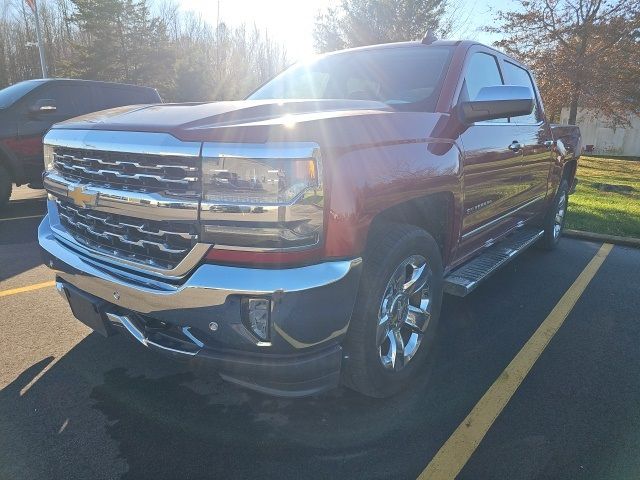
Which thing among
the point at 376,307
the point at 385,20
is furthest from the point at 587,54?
the point at 376,307

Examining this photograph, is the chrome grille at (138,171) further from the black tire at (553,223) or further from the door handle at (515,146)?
the black tire at (553,223)

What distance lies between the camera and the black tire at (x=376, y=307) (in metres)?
2.30

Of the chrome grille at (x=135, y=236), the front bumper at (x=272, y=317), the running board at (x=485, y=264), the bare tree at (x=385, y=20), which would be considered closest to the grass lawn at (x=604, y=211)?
the running board at (x=485, y=264)

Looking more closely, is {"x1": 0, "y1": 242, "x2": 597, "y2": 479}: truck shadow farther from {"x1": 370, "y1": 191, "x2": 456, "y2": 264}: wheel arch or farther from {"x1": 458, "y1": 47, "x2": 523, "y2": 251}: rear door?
{"x1": 458, "y1": 47, "x2": 523, "y2": 251}: rear door

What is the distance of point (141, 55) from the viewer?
29.9 m

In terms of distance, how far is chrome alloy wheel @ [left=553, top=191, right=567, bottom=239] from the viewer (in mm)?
5930

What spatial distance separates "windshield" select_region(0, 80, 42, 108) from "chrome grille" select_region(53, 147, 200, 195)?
6.01 meters

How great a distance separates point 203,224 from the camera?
2.01 m

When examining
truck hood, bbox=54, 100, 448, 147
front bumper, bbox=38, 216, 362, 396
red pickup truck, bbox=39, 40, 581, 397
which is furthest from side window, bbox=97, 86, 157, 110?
front bumper, bbox=38, 216, 362, 396

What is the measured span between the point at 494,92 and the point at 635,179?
554 inches

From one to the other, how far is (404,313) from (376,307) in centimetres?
53

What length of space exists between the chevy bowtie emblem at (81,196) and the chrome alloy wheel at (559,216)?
5.29 meters

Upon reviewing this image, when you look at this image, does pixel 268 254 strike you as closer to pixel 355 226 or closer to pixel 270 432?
pixel 355 226

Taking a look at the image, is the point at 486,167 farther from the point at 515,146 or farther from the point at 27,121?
the point at 27,121
